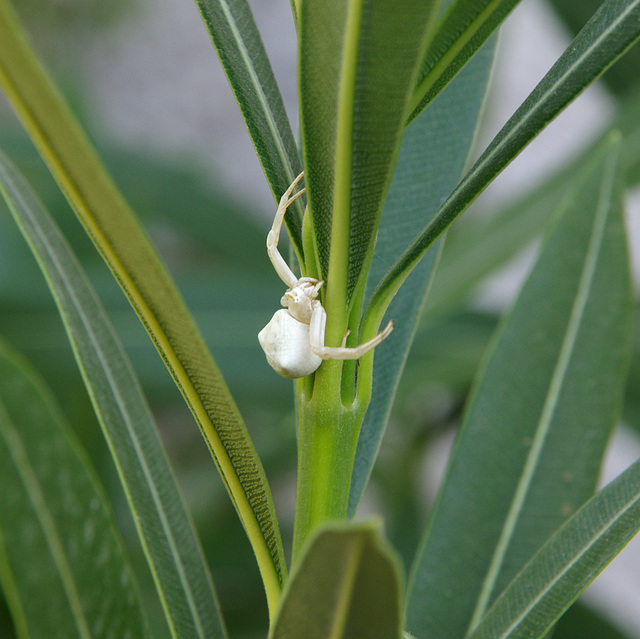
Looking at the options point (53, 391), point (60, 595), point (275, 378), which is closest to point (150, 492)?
point (60, 595)

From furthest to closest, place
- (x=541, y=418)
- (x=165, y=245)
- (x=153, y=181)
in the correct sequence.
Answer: (x=165, y=245)
(x=153, y=181)
(x=541, y=418)

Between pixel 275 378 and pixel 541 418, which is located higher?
pixel 541 418

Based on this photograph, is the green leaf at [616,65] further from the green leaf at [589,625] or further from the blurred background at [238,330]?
the green leaf at [589,625]

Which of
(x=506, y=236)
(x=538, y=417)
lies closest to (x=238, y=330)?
(x=506, y=236)

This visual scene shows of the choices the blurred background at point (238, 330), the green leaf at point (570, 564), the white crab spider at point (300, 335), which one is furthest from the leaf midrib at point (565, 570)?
the blurred background at point (238, 330)

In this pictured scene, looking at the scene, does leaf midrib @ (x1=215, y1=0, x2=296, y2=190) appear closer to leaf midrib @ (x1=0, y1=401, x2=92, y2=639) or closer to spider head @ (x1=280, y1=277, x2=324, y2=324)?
spider head @ (x1=280, y1=277, x2=324, y2=324)

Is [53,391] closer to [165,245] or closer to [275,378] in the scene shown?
[275,378]
